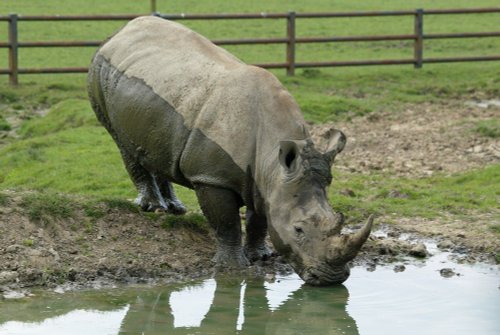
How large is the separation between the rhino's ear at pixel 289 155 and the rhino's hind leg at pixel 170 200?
2.35 m

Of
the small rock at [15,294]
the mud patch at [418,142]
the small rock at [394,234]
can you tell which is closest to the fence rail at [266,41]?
the mud patch at [418,142]

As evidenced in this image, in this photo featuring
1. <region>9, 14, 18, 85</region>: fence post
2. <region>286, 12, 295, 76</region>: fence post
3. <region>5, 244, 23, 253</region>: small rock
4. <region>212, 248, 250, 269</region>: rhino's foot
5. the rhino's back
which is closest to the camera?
the rhino's back

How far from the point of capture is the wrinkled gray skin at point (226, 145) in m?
8.89

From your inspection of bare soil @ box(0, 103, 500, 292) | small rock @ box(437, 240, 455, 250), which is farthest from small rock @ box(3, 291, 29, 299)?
small rock @ box(437, 240, 455, 250)

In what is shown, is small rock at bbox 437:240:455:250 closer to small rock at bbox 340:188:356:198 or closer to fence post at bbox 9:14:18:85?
small rock at bbox 340:188:356:198

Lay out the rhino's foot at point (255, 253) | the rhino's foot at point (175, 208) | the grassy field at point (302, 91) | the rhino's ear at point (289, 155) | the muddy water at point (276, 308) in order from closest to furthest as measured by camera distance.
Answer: the muddy water at point (276, 308) < the rhino's ear at point (289, 155) < the rhino's foot at point (255, 253) < the rhino's foot at point (175, 208) < the grassy field at point (302, 91)

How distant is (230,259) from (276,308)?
3.64ft

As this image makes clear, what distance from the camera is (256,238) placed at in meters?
10.1

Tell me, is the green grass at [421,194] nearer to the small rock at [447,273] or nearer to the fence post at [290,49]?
the small rock at [447,273]

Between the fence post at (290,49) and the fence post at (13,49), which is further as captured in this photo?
the fence post at (290,49)

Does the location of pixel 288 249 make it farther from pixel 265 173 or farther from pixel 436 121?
pixel 436 121

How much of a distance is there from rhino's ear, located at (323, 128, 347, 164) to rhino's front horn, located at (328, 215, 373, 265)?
0.70 meters

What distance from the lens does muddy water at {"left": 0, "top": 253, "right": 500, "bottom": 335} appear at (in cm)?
833

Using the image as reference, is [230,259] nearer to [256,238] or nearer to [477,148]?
[256,238]
